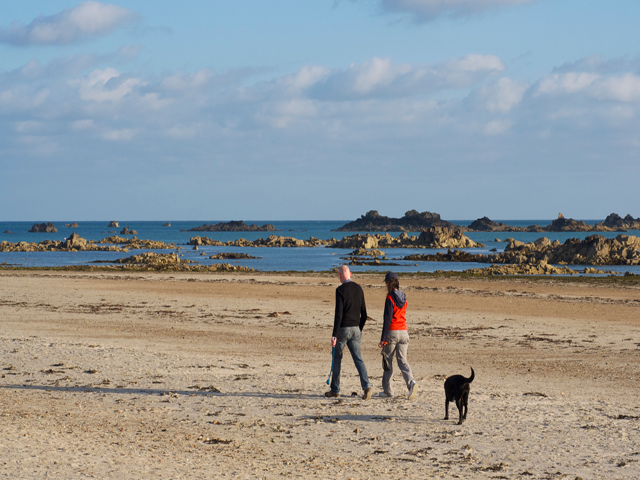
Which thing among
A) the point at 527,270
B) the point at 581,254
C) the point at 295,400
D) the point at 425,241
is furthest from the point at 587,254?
the point at 295,400

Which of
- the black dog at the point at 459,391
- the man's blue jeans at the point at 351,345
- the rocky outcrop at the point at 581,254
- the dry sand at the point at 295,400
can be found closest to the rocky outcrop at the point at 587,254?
the rocky outcrop at the point at 581,254

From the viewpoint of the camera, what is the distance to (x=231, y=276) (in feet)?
155

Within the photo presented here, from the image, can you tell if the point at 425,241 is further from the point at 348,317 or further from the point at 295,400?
the point at 348,317

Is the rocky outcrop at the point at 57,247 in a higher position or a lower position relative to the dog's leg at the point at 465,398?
lower

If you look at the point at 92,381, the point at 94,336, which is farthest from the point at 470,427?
the point at 94,336

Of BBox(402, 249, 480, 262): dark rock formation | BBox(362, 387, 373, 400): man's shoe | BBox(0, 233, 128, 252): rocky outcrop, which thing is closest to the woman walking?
BBox(362, 387, 373, 400): man's shoe

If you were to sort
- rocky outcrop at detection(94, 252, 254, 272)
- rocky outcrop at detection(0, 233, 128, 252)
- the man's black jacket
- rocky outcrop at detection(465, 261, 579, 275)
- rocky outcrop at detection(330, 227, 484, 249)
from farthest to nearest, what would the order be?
rocky outcrop at detection(330, 227, 484, 249)
rocky outcrop at detection(0, 233, 128, 252)
rocky outcrop at detection(94, 252, 254, 272)
rocky outcrop at detection(465, 261, 579, 275)
the man's black jacket

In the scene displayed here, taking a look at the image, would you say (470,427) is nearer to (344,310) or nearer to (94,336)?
(344,310)

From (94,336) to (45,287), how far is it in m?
19.2

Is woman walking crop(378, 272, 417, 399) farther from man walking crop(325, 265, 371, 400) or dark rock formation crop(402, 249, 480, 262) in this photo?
dark rock formation crop(402, 249, 480, 262)

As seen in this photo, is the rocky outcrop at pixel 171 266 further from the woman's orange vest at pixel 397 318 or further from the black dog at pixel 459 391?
the black dog at pixel 459 391

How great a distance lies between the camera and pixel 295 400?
34.1 feet

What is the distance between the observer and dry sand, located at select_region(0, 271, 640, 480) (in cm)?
737

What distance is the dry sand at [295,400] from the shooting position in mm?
7371
